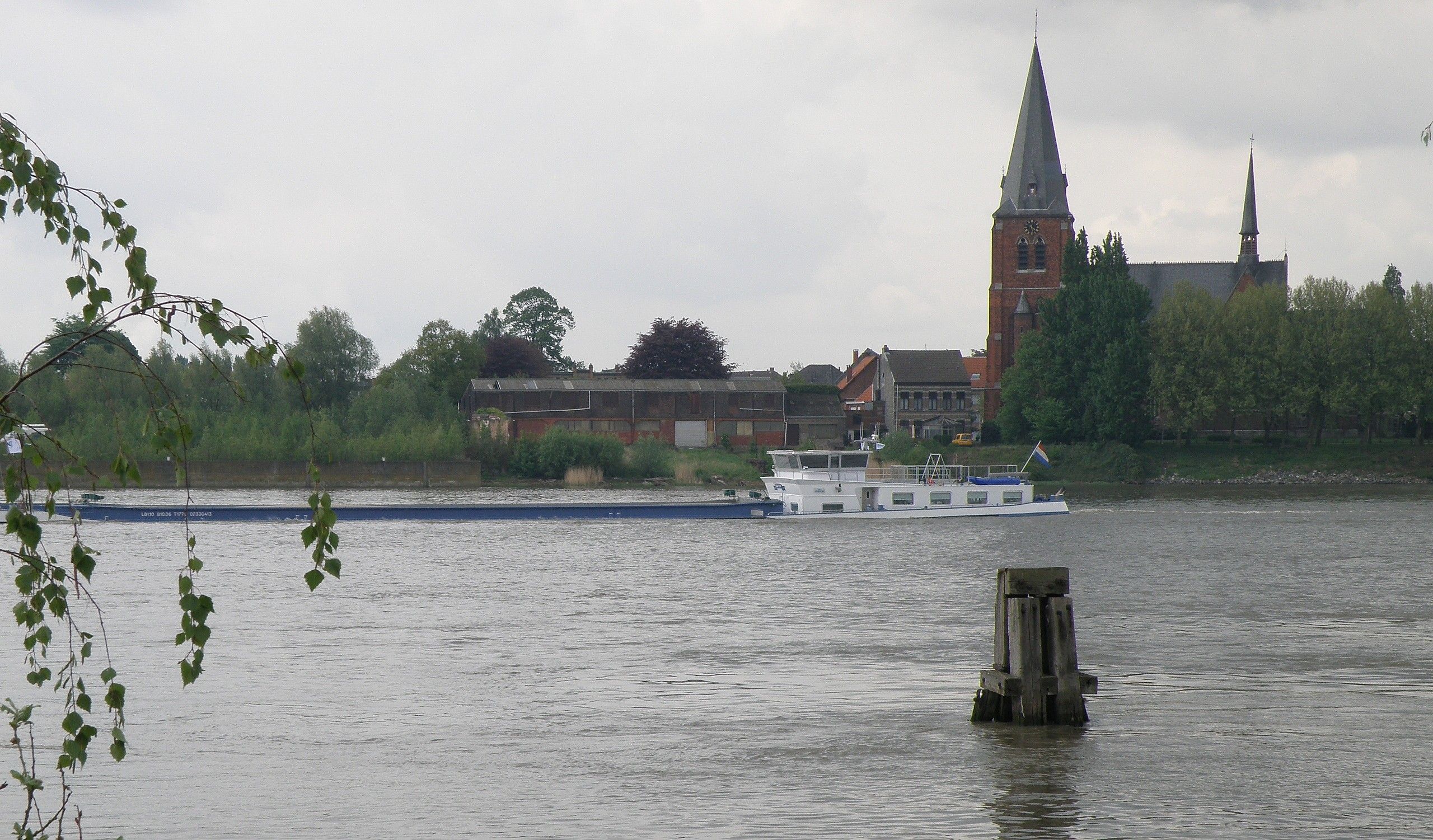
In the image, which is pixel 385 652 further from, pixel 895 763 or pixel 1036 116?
pixel 1036 116

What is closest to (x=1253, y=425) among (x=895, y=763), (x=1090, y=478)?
(x=1090, y=478)

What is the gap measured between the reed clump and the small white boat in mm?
29996

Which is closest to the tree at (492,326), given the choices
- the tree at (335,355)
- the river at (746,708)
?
the tree at (335,355)

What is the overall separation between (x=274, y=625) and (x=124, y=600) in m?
6.04

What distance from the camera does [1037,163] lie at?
388 feet

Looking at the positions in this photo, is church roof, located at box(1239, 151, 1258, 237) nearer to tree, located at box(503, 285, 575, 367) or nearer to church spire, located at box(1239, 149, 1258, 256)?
church spire, located at box(1239, 149, 1258, 256)

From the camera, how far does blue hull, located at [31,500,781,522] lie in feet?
179

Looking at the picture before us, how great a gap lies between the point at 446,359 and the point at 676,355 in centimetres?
1971

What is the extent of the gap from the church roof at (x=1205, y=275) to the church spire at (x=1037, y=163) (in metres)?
12.1

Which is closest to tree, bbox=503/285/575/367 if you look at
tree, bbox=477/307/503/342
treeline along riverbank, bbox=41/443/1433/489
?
tree, bbox=477/307/503/342

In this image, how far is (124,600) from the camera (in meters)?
30.1

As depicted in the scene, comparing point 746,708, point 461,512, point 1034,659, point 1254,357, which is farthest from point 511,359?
point 1034,659

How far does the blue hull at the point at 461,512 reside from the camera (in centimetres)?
5450

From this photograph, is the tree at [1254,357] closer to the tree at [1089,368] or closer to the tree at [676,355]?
the tree at [1089,368]
